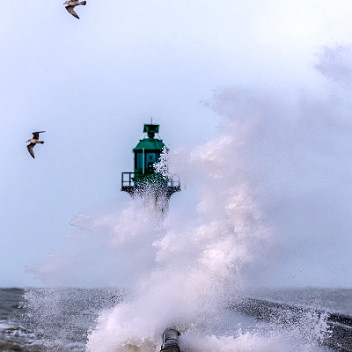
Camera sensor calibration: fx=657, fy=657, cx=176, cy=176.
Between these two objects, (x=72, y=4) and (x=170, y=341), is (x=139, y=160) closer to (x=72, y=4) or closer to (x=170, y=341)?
(x=72, y=4)

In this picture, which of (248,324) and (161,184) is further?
(161,184)

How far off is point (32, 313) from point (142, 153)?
25.0m

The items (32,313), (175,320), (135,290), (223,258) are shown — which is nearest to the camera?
(175,320)

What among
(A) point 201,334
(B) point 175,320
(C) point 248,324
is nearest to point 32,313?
(C) point 248,324

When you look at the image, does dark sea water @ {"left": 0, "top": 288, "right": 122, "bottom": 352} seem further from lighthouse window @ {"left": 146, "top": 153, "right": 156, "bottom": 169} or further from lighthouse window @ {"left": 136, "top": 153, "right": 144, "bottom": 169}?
lighthouse window @ {"left": 146, "top": 153, "right": 156, "bottom": 169}

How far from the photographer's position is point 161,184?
6669cm

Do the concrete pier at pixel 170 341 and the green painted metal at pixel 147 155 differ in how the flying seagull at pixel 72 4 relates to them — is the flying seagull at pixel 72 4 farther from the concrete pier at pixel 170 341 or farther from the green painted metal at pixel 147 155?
the green painted metal at pixel 147 155

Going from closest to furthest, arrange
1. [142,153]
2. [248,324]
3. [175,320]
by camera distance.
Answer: [175,320]
[248,324]
[142,153]

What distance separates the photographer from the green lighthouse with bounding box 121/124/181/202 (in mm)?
66000

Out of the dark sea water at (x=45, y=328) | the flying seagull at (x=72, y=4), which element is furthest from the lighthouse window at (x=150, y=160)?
the flying seagull at (x=72, y=4)

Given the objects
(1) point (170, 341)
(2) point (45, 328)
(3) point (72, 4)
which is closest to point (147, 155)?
(2) point (45, 328)

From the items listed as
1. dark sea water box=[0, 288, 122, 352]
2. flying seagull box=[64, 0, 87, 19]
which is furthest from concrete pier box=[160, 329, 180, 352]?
flying seagull box=[64, 0, 87, 19]

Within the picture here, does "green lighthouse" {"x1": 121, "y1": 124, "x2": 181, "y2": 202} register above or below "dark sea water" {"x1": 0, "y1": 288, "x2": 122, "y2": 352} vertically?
above

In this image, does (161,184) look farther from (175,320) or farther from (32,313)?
(175,320)
